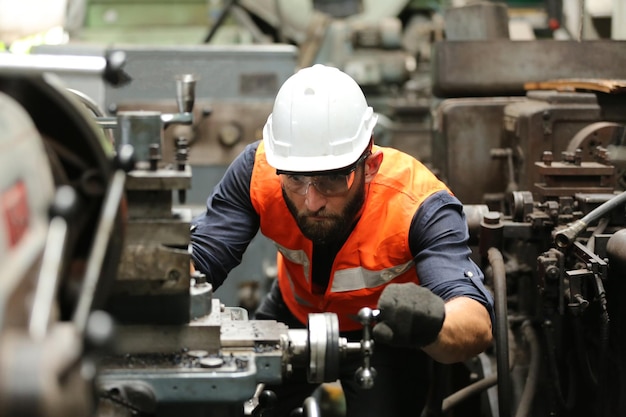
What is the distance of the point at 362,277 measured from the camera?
2.53 m

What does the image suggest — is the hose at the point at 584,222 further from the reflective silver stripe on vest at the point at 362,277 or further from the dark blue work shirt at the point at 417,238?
the reflective silver stripe on vest at the point at 362,277

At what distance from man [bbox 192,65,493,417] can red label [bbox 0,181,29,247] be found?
106 cm

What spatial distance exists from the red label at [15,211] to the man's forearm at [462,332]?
1053 mm

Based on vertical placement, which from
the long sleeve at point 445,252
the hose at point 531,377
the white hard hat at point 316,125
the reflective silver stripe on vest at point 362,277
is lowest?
the hose at point 531,377

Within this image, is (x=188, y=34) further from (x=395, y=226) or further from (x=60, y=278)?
(x=60, y=278)

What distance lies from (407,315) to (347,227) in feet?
1.97

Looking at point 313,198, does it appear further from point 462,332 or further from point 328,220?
point 462,332

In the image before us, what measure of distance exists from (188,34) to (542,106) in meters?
3.62

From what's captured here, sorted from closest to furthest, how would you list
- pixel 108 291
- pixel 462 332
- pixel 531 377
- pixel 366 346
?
pixel 108 291 → pixel 366 346 → pixel 462 332 → pixel 531 377

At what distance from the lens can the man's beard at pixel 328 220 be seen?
94.4 inches

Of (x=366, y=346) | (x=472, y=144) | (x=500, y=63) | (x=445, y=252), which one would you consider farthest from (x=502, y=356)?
(x=500, y=63)

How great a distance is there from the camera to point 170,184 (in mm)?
1786

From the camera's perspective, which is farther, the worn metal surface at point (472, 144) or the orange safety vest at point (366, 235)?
the worn metal surface at point (472, 144)

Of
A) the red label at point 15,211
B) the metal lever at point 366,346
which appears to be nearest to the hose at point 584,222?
the metal lever at point 366,346
